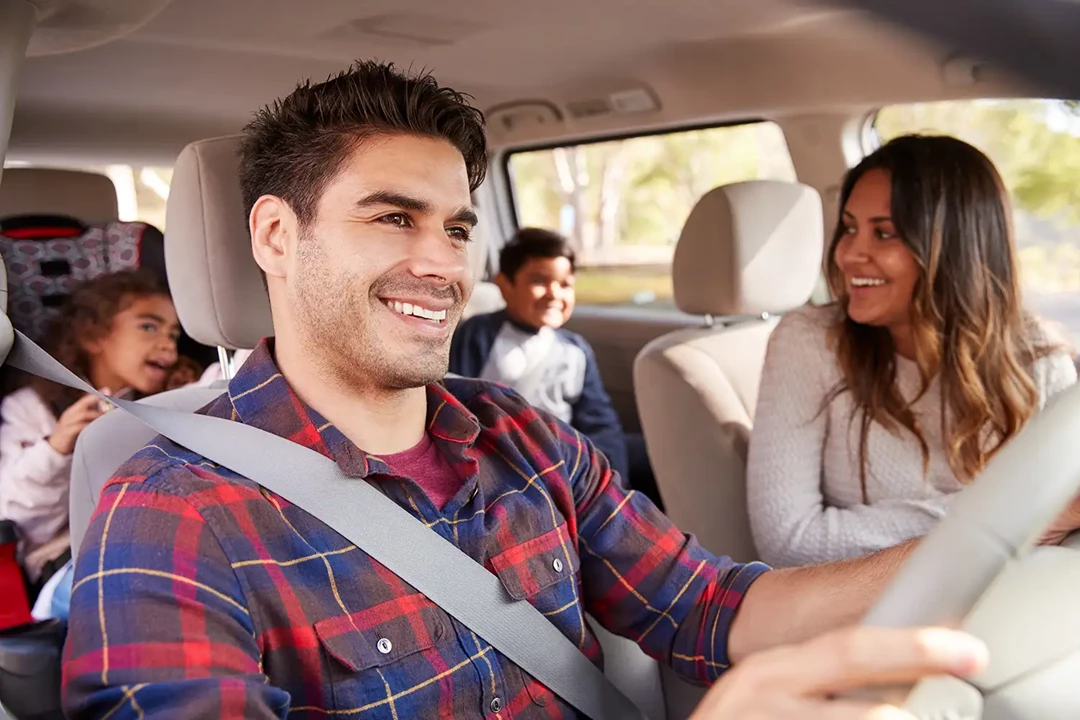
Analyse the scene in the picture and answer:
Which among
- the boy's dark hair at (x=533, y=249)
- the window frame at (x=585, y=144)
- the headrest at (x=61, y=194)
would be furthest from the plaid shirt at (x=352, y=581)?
the boy's dark hair at (x=533, y=249)

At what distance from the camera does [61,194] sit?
9.18 feet

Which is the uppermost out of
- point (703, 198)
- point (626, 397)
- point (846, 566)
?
point (703, 198)

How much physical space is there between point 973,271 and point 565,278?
181 centimetres

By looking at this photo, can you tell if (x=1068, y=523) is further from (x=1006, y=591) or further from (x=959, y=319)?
(x=959, y=319)

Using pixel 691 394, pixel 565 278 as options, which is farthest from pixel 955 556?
pixel 565 278

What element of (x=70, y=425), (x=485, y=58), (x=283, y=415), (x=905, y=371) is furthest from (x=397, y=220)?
(x=485, y=58)

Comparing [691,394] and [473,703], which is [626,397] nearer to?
[691,394]

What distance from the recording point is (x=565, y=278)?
144 inches

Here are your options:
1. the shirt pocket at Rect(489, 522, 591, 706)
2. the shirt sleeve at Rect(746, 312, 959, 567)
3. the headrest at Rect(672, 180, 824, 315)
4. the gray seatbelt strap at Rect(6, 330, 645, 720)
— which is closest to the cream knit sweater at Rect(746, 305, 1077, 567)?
the shirt sleeve at Rect(746, 312, 959, 567)

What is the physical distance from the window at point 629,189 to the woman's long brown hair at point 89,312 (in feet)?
4.96

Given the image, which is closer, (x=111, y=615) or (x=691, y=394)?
(x=111, y=615)

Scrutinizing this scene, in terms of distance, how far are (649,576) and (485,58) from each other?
1779mm

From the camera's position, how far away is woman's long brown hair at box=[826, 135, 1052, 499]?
6.48ft

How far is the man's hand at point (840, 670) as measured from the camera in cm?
72
